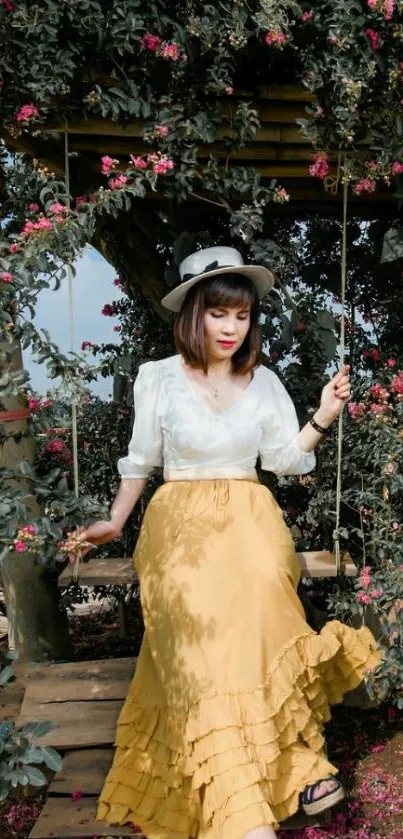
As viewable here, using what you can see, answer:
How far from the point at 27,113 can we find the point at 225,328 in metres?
1.01

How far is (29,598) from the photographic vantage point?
352 cm

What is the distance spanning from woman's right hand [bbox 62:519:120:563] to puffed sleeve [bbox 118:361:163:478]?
9.4 inches

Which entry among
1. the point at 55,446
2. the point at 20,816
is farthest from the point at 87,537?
the point at 20,816

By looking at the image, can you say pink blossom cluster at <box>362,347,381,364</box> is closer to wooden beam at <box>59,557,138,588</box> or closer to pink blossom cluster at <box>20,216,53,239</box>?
wooden beam at <box>59,557,138,588</box>

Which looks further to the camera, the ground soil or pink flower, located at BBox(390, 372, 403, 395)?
pink flower, located at BBox(390, 372, 403, 395)

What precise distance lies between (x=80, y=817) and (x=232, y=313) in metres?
1.83

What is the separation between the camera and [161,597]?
264cm

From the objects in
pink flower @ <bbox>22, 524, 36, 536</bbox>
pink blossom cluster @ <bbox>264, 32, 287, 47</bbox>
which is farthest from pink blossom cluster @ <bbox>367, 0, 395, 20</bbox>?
pink flower @ <bbox>22, 524, 36, 536</bbox>

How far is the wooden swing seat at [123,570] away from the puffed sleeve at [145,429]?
15.1 inches

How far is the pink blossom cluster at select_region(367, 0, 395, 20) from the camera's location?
2664 mm

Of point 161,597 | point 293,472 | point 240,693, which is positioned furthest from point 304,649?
point 293,472

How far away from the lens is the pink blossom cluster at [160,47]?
276cm

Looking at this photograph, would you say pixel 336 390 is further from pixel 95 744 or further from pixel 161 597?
pixel 95 744

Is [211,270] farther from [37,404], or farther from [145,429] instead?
[37,404]
